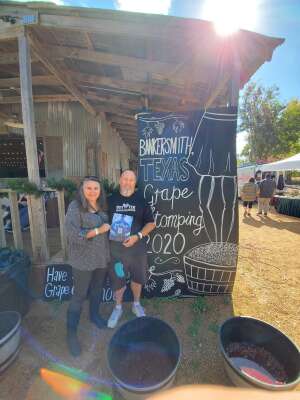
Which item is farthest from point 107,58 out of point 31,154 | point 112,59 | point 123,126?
point 123,126

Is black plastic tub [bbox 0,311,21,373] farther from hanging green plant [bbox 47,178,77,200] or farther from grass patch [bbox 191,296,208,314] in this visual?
grass patch [bbox 191,296,208,314]

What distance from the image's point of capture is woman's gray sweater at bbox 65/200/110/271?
2020 mm

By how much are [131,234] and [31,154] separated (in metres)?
1.86

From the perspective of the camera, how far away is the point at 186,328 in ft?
8.18

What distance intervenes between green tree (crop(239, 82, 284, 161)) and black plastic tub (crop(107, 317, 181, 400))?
93.3ft

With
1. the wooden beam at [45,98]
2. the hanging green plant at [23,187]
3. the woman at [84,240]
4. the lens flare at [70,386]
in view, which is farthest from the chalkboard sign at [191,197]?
the wooden beam at [45,98]

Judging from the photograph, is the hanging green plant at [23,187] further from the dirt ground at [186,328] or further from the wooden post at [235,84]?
the wooden post at [235,84]

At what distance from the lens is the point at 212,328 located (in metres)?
2.49

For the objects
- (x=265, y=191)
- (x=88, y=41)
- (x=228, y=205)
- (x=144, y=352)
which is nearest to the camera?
(x=144, y=352)

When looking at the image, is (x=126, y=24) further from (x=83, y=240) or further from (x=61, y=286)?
(x=61, y=286)

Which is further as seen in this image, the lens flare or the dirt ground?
the dirt ground

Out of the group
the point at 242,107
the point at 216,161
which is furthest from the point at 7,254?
the point at 242,107

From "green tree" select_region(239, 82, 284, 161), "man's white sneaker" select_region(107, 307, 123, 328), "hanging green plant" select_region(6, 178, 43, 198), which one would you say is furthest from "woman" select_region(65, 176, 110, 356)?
"green tree" select_region(239, 82, 284, 161)

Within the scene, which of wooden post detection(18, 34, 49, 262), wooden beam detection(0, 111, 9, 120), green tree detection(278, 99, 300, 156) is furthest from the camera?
green tree detection(278, 99, 300, 156)
